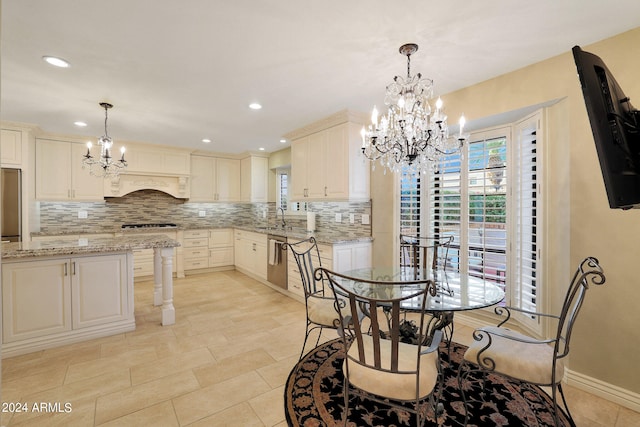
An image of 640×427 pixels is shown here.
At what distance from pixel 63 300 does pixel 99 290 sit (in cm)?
29

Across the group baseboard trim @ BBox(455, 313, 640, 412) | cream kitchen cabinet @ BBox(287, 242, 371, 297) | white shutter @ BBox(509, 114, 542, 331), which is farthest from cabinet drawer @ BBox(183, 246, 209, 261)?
baseboard trim @ BBox(455, 313, 640, 412)

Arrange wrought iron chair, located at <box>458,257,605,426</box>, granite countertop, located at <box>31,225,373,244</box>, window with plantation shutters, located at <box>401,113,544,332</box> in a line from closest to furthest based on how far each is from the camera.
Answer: wrought iron chair, located at <box>458,257,605,426</box> < window with plantation shutters, located at <box>401,113,544,332</box> < granite countertop, located at <box>31,225,373,244</box>

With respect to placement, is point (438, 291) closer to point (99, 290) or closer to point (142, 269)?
point (99, 290)

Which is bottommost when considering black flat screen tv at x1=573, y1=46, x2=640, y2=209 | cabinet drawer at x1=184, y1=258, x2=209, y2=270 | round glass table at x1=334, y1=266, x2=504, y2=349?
cabinet drawer at x1=184, y1=258, x2=209, y2=270

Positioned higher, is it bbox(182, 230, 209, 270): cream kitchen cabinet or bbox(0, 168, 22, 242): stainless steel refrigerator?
bbox(0, 168, 22, 242): stainless steel refrigerator

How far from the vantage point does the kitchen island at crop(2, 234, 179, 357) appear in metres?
2.71

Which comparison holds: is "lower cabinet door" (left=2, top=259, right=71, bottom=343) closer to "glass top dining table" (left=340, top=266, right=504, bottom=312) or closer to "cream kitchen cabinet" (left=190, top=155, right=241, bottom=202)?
"glass top dining table" (left=340, top=266, right=504, bottom=312)

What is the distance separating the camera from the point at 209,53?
2.39 metres

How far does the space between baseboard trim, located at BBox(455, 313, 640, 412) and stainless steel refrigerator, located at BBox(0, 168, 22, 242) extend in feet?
20.8

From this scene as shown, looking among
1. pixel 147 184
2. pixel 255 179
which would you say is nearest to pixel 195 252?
pixel 147 184

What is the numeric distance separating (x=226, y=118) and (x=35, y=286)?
106 inches

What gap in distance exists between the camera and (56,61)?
2484mm

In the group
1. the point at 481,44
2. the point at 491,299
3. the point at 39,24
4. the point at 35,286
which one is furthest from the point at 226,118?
the point at 491,299

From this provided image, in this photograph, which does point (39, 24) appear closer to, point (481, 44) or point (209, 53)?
point (209, 53)
